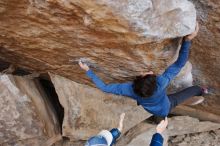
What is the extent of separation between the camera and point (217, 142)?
9.02m

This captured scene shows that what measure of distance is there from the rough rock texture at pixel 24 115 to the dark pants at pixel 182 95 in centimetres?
224

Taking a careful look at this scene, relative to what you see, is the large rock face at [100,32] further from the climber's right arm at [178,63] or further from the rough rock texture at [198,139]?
the rough rock texture at [198,139]

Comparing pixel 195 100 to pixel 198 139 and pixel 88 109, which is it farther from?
pixel 198 139

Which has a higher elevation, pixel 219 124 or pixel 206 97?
pixel 206 97

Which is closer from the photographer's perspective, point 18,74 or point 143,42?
point 143,42

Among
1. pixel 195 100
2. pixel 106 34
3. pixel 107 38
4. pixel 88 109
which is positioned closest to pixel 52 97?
pixel 88 109

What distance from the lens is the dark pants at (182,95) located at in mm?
5992

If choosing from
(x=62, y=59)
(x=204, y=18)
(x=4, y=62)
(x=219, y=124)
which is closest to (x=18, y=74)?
(x=4, y=62)

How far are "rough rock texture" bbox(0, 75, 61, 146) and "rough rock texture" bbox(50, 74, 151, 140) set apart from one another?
364mm

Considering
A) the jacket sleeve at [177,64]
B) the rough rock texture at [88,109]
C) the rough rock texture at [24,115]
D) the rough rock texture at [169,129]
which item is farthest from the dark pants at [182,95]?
the rough rock texture at [24,115]

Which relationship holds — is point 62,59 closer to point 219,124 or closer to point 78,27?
point 78,27

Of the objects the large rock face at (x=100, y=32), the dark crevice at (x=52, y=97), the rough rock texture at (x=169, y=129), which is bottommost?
the rough rock texture at (x=169, y=129)

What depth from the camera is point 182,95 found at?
614 cm

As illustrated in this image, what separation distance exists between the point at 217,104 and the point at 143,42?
3.00m
